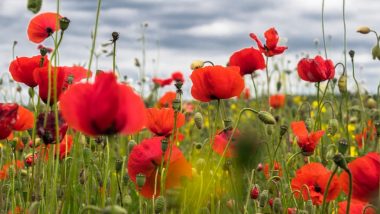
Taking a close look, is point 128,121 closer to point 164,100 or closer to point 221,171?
point 221,171

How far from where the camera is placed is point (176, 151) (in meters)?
1.93

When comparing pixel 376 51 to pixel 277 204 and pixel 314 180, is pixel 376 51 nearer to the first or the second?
pixel 314 180

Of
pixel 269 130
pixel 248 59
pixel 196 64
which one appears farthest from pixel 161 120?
pixel 269 130

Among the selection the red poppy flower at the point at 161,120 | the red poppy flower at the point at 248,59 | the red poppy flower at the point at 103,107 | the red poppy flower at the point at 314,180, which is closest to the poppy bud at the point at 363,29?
the red poppy flower at the point at 248,59

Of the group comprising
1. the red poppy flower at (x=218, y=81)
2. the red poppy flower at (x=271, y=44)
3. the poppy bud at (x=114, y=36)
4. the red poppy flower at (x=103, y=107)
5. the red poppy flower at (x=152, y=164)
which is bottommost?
the red poppy flower at (x=152, y=164)

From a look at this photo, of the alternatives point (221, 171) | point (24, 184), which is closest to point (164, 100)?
point (24, 184)

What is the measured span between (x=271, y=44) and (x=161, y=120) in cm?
83

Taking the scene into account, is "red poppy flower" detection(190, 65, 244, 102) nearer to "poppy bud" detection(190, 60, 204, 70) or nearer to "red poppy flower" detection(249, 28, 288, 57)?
"poppy bud" detection(190, 60, 204, 70)

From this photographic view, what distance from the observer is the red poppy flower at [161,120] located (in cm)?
218

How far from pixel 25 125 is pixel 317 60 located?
1.31 m

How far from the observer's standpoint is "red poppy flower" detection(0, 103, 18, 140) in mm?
1717

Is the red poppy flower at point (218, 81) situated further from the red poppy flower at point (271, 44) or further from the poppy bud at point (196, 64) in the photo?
the red poppy flower at point (271, 44)

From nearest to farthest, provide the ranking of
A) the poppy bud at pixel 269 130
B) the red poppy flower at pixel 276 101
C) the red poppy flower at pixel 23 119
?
the red poppy flower at pixel 23 119 < the poppy bud at pixel 269 130 < the red poppy flower at pixel 276 101

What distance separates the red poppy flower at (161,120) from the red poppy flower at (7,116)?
570 mm
